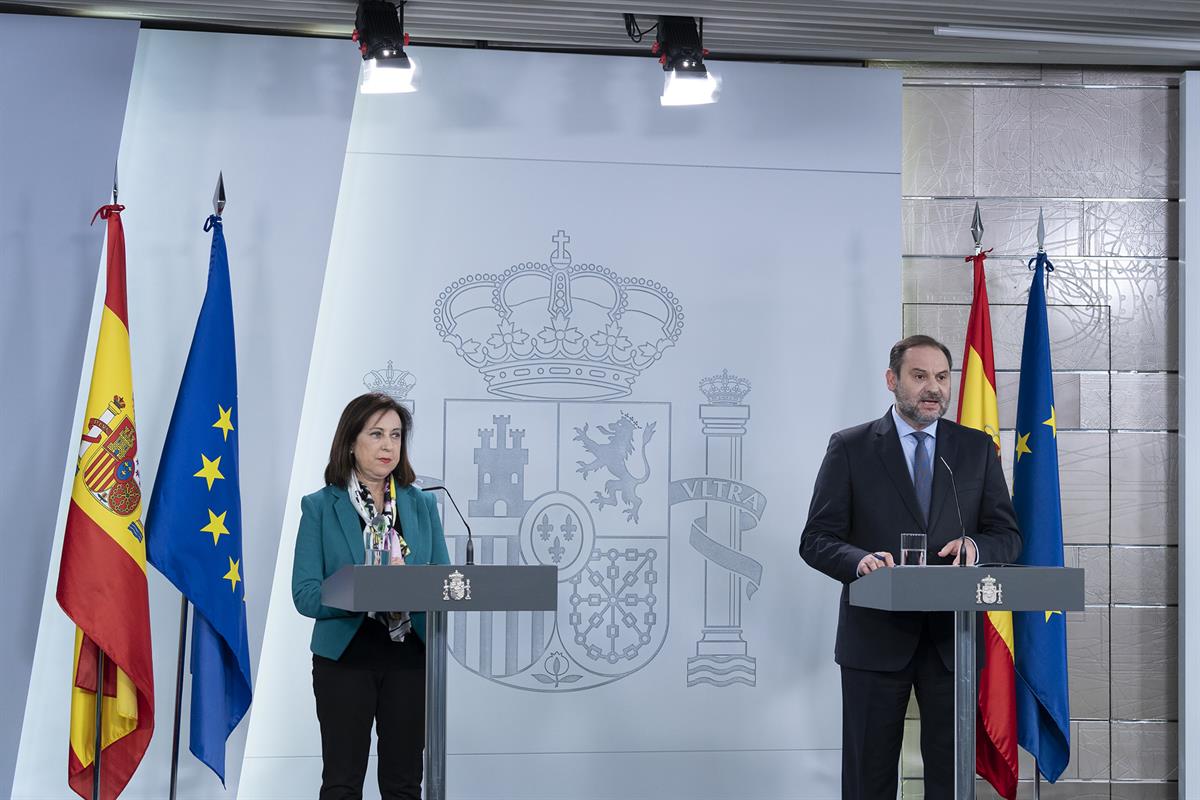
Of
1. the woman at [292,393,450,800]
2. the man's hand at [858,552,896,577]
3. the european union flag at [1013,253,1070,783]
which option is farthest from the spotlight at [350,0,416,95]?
the european union flag at [1013,253,1070,783]

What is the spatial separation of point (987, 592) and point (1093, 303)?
7.39 feet

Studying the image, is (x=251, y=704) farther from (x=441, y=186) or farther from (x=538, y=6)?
(x=538, y=6)

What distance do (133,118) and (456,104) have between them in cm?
111

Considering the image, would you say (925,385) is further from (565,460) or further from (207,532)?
(207,532)

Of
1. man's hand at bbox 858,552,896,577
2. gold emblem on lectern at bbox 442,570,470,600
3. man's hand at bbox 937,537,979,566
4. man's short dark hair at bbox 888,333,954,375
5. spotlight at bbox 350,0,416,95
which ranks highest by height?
spotlight at bbox 350,0,416,95

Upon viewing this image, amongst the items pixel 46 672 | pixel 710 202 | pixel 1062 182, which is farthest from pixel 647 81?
pixel 46 672

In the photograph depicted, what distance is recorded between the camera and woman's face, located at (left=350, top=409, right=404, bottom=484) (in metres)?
3.27

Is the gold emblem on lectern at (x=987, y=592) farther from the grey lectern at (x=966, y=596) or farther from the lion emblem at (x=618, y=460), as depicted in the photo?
the lion emblem at (x=618, y=460)

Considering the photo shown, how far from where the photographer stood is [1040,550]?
4.03 m

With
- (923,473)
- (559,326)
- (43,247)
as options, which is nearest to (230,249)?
(43,247)

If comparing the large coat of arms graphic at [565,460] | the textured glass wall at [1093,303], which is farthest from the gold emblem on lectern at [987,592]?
the textured glass wall at [1093,303]

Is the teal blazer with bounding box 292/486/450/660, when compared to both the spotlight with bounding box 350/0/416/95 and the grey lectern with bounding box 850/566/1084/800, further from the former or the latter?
the spotlight with bounding box 350/0/416/95

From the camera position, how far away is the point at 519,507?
4270 millimetres

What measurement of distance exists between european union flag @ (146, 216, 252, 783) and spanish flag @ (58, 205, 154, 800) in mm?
91
